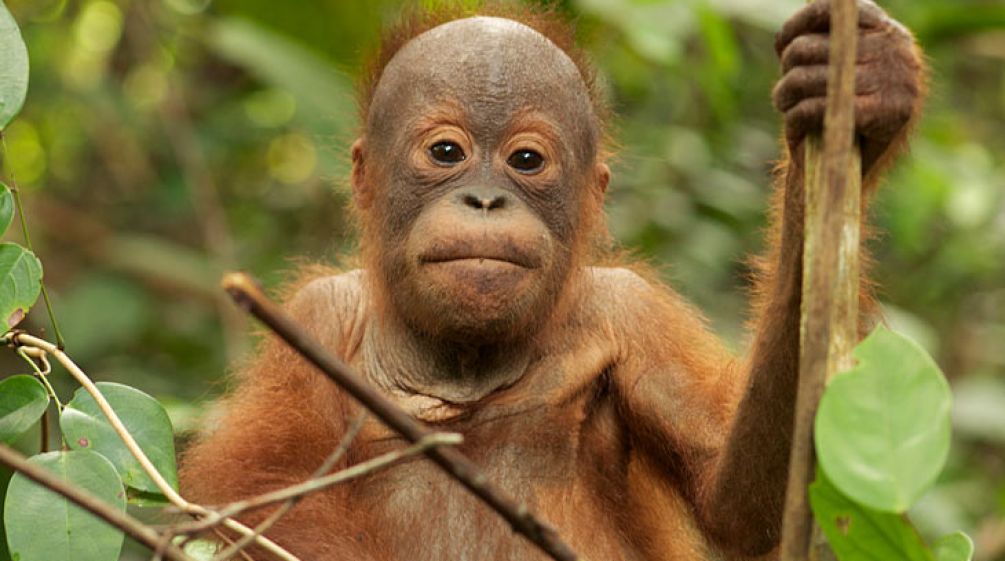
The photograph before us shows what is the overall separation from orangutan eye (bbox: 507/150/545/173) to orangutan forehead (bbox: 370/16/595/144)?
96mm

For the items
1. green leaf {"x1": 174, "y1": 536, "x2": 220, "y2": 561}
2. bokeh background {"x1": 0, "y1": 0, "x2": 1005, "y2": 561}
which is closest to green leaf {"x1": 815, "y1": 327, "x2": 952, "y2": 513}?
green leaf {"x1": 174, "y1": 536, "x2": 220, "y2": 561}

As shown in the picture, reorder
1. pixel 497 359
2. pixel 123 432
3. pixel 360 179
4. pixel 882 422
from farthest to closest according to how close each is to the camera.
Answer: pixel 360 179 < pixel 497 359 < pixel 123 432 < pixel 882 422

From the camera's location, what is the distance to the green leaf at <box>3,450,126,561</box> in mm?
2025

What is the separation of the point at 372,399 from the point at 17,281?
39.4 inches

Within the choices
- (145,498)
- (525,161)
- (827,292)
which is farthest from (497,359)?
(827,292)

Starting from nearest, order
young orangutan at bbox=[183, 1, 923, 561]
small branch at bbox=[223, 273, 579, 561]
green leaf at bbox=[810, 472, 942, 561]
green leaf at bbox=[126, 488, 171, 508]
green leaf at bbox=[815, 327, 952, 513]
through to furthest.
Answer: small branch at bbox=[223, 273, 579, 561] < green leaf at bbox=[815, 327, 952, 513] < green leaf at bbox=[810, 472, 942, 561] < green leaf at bbox=[126, 488, 171, 508] < young orangutan at bbox=[183, 1, 923, 561]

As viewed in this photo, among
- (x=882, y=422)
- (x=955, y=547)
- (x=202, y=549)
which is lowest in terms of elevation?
(x=202, y=549)

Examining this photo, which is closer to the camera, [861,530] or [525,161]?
[861,530]

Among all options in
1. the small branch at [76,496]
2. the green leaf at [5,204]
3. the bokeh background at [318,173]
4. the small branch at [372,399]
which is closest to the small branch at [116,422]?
the green leaf at [5,204]

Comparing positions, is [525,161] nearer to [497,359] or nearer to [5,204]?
[497,359]

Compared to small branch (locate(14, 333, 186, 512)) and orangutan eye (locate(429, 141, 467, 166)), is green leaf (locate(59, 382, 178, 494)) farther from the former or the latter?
orangutan eye (locate(429, 141, 467, 166))

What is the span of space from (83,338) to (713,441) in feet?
10.2

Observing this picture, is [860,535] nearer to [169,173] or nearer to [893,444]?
[893,444]

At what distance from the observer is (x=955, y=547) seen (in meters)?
1.79
